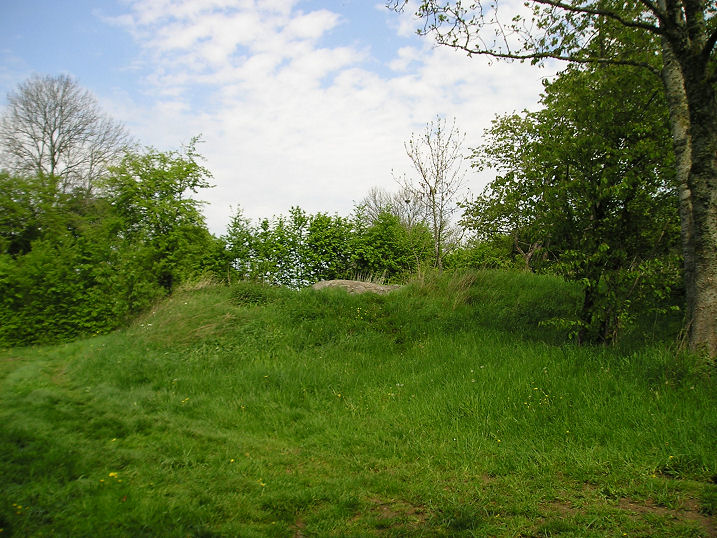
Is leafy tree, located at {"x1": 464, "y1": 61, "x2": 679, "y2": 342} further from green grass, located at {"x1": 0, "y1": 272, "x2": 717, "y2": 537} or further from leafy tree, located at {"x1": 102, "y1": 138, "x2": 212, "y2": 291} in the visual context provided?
leafy tree, located at {"x1": 102, "y1": 138, "x2": 212, "y2": 291}

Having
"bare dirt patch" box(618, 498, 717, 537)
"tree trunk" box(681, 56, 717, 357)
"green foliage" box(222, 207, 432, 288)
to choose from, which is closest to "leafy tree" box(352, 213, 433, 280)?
"green foliage" box(222, 207, 432, 288)

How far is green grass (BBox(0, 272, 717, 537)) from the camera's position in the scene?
11.3 feet

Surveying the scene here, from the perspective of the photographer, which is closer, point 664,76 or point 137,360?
point 664,76

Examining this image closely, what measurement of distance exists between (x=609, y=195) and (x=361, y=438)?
5.34m

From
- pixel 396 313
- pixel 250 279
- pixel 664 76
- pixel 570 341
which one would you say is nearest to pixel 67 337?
pixel 250 279

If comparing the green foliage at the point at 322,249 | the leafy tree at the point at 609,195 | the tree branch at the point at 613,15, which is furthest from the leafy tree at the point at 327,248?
the tree branch at the point at 613,15

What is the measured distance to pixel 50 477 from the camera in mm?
3490

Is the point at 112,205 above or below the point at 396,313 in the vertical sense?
above

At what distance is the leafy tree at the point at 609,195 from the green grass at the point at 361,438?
4.08 feet

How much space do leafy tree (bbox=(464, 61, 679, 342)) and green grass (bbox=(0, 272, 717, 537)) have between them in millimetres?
1244

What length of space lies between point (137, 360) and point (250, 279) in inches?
230

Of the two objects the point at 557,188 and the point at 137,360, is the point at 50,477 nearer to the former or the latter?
the point at 137,360

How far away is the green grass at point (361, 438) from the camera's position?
11.3 ft

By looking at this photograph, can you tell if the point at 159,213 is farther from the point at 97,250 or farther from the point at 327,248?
the point at 327,248
